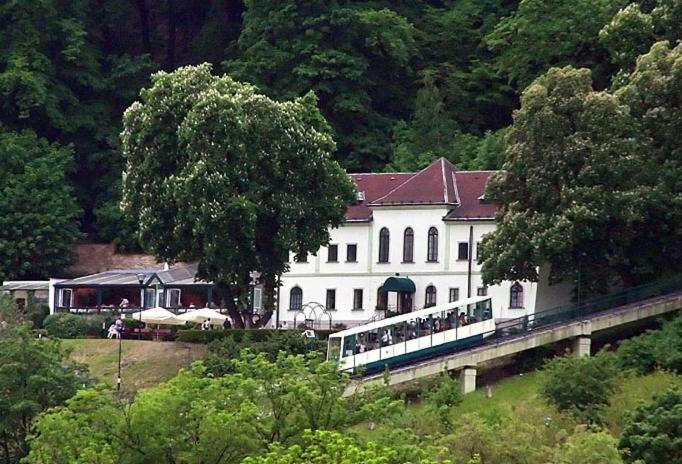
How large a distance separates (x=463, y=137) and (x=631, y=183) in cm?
2752

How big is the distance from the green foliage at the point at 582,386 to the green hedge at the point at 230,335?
582 inches

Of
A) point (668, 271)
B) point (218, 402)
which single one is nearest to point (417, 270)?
point (668, 271)

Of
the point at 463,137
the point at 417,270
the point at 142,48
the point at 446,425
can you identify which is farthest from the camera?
the point at 142,48

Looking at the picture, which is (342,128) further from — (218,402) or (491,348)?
(218,402)

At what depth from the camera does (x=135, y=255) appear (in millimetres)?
126125

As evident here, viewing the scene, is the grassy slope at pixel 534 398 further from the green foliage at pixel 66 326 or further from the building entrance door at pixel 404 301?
the green foliage at pixel 66 326

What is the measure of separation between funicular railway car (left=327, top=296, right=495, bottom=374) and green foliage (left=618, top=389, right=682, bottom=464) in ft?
60.4

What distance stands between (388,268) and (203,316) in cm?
898

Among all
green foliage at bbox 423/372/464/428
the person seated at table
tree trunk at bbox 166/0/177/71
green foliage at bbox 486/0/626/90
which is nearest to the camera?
green foliage at bbox 423/372/464/428

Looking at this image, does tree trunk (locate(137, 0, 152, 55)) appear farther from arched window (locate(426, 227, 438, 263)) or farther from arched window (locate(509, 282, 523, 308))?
arched window (locate(509, 282, 523, 308))

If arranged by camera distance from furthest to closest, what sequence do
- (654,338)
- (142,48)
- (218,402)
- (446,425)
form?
(142,48) → (654,338) → (446,425) → (218,402)

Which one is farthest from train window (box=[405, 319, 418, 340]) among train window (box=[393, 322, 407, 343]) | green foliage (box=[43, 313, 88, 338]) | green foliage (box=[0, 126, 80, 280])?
green foliage (box=[0, 126, 80, 280])

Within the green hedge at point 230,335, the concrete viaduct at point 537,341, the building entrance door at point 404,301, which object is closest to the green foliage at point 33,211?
the green hedge at point 230,335

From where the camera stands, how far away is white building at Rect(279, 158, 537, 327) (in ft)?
346
